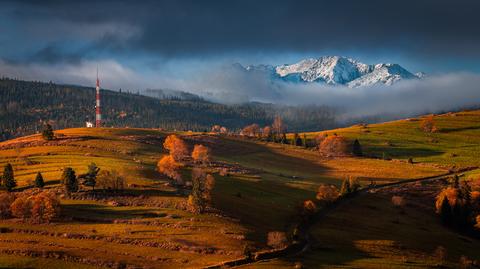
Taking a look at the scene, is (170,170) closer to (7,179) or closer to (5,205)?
(7,179)

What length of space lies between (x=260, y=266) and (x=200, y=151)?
9680cm

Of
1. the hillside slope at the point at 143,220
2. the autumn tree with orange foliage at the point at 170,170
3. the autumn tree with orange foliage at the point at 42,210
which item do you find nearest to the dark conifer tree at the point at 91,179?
the hillside slope at the point at 143,220

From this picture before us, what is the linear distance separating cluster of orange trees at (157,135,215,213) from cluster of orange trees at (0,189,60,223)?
24846 millimetres

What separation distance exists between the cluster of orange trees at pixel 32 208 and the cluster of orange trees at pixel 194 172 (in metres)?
24.8

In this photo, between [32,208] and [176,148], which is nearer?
[32,208]

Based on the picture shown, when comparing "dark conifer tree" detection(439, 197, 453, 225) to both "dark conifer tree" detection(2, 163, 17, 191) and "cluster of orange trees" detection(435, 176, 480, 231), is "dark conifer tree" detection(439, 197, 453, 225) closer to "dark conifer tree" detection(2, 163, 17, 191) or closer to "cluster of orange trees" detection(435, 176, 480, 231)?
"cluster of orange trees" detection(435, 176, 480, 231)

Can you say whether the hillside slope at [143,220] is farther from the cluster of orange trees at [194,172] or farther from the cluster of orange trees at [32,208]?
the cluster of orange trees at [194,172]

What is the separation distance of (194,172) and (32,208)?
49.4 metres

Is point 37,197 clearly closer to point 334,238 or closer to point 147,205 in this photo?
point 147,205

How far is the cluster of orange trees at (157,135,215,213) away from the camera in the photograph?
9894 centimetres

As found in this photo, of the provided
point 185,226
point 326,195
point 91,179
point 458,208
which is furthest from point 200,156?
point 185,226

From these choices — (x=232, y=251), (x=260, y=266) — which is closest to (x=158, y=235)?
(x=232, y=251)

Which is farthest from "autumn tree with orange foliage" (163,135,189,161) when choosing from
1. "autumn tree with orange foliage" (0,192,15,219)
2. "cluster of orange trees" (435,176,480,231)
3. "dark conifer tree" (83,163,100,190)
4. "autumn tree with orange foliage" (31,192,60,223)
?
"cluster of orange trees" (435,176,480,231)

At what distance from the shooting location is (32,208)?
90000mm
